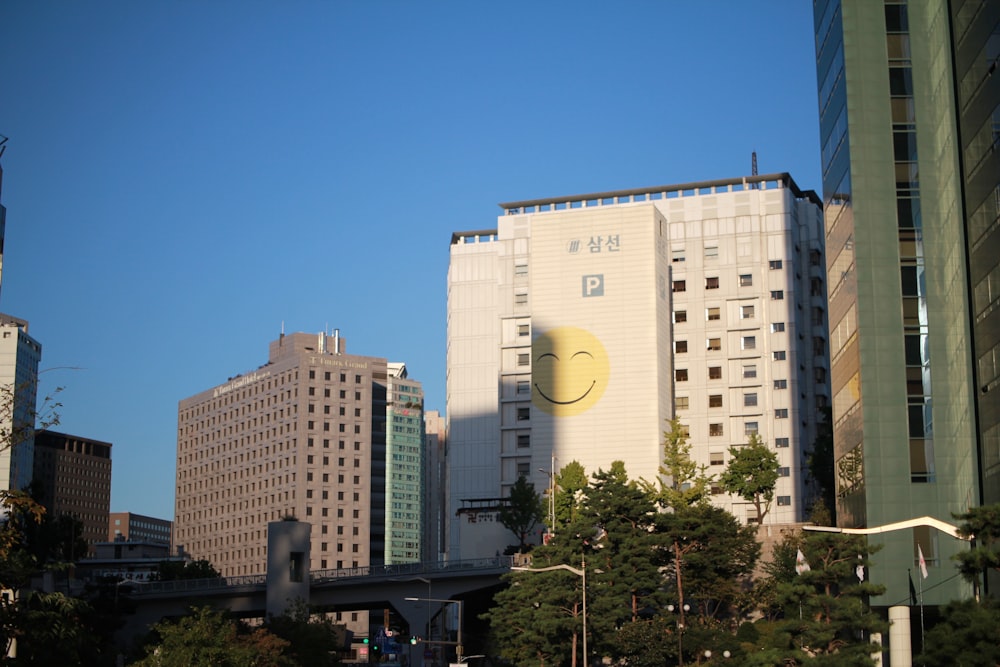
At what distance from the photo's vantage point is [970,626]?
55688mm

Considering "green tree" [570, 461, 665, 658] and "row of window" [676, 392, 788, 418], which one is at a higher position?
"row of window" [676, 392, 788, 418]

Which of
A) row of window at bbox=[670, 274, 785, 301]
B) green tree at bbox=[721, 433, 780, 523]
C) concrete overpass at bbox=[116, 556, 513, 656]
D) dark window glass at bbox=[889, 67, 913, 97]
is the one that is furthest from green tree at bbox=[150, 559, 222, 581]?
dark window glass at bbox=[889, 67, 913, 97]

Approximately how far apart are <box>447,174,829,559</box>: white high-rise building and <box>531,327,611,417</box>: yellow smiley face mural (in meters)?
0.18

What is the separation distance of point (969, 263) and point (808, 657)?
88.9ft

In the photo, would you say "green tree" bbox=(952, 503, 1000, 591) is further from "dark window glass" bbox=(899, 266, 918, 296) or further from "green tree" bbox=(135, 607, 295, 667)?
"green tree" bbox=(135, 607, 295, 667)

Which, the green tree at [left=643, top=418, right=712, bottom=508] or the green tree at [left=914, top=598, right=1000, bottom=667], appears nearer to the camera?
the green tree at [left=914, top=598, right=1000, bottom=667]

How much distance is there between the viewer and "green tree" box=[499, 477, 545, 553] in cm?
15200

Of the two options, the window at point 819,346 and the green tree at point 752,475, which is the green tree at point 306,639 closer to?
the green tree at point 752,475

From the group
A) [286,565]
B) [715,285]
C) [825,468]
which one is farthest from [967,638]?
[715,285]

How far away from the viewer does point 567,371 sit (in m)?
166

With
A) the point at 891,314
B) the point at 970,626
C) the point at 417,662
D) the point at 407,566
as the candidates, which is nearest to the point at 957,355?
the point at 891,314

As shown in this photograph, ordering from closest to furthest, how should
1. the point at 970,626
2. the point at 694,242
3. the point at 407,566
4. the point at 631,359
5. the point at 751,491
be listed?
the point at 970,626 → the point at 751,491 → the point at 407,566 → the point at 631,359 → the point at 694,242

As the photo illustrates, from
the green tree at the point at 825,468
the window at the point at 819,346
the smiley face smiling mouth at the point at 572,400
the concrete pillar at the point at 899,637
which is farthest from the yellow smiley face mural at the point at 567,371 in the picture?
the concrete pillar at the point at 899,637

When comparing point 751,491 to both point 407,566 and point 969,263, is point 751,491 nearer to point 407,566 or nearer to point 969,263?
point 407,566
